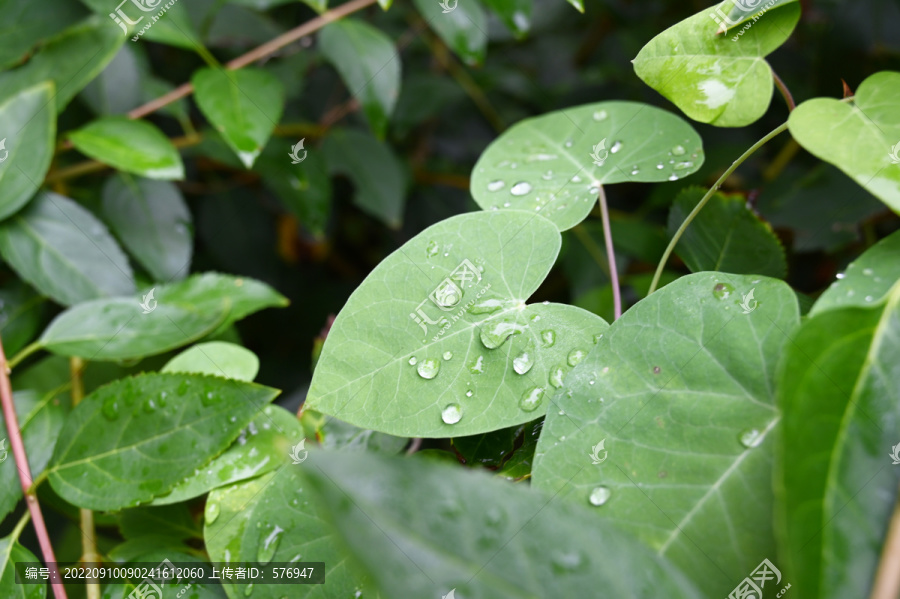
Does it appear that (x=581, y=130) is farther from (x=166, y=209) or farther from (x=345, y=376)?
(x=166, y=209)

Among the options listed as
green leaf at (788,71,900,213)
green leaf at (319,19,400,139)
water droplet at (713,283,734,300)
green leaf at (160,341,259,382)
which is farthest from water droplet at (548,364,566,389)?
green leaf at (319,19,400,139)

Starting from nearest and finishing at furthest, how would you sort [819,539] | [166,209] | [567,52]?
[819,539], [166,209], [567,52]

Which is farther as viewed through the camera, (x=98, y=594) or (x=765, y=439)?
(x=98, y=594)

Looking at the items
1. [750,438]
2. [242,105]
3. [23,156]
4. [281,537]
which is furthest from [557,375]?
[23,156]

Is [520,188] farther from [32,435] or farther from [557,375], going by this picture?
[32,435]

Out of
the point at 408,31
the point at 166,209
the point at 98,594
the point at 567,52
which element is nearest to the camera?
the point at 98,594

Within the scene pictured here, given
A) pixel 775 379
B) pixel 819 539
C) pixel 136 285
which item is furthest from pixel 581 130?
pixel 136 285

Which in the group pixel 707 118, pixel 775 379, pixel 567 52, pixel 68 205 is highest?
pixel 68 205
